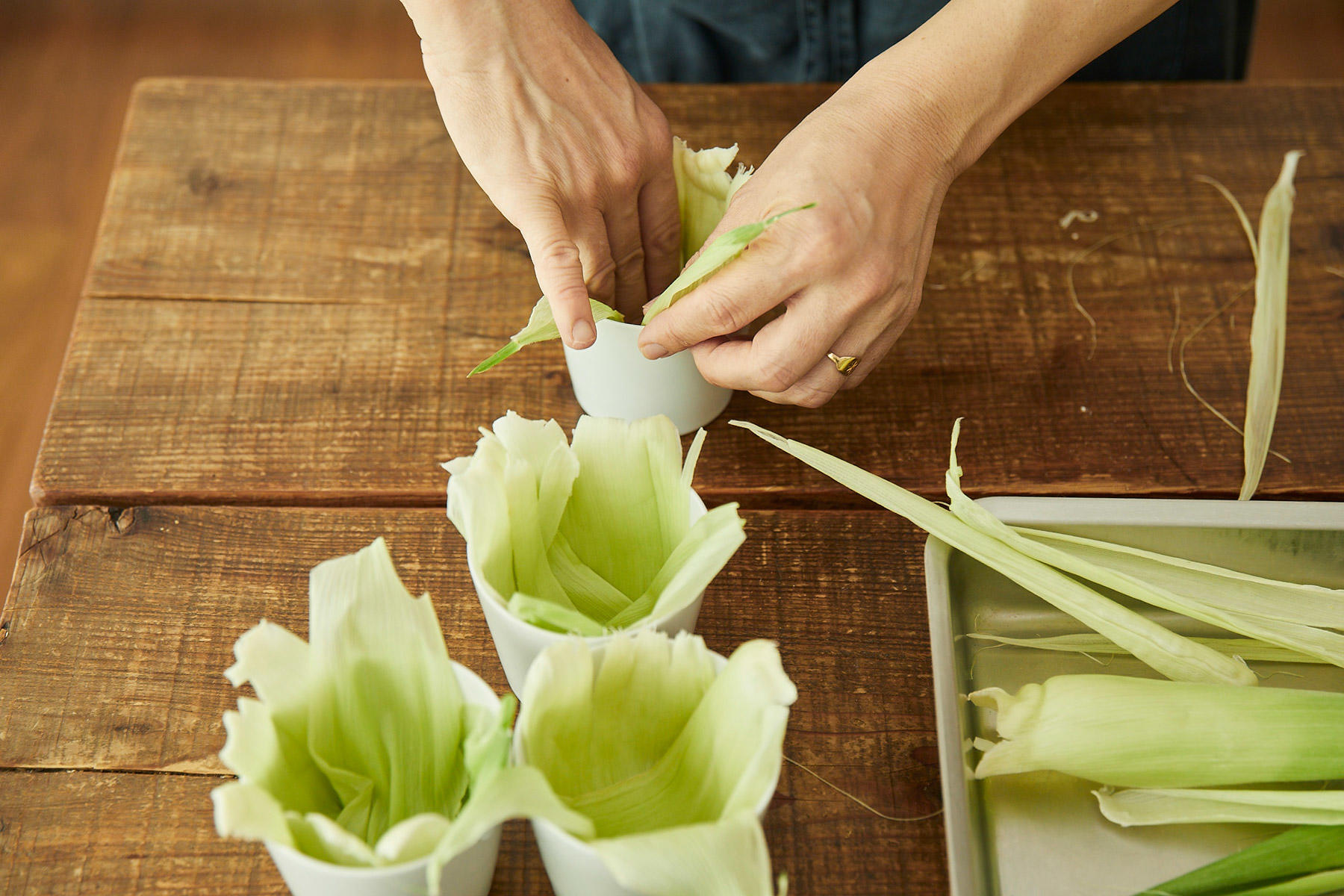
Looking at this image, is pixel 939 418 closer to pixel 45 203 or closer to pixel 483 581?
pixel 483 581

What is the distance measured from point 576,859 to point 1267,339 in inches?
23.6

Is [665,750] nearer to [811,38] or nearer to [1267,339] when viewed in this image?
[1267,339]

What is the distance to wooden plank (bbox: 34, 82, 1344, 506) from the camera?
725 mm

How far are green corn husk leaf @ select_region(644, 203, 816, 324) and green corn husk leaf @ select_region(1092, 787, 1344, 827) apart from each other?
347 millimetres

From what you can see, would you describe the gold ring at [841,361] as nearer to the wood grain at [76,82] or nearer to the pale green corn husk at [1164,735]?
the pale green corn husk at [1164,735]

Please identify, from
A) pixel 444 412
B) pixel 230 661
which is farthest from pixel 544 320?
pixel 230 661

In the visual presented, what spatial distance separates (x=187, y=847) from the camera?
1.85 feet

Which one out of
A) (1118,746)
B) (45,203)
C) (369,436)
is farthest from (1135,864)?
(45,203)

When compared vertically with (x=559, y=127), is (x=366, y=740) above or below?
below

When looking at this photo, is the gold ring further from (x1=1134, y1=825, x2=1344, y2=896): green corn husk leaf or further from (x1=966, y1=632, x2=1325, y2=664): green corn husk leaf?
(x1=1134, y1=825, x2=1344, y2=896): green corn husk leaf

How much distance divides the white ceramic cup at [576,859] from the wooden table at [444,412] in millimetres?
96

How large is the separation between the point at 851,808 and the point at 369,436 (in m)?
→ 0.39

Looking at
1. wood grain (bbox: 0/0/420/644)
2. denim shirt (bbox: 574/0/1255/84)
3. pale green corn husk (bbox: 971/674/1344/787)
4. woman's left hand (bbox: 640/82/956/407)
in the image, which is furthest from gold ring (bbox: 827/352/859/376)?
wood grain (bbox: 0/0/420/644)

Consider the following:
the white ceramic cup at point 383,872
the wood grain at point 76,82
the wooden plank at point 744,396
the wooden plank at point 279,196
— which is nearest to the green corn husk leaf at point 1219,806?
the wooden plank at point 744,396
